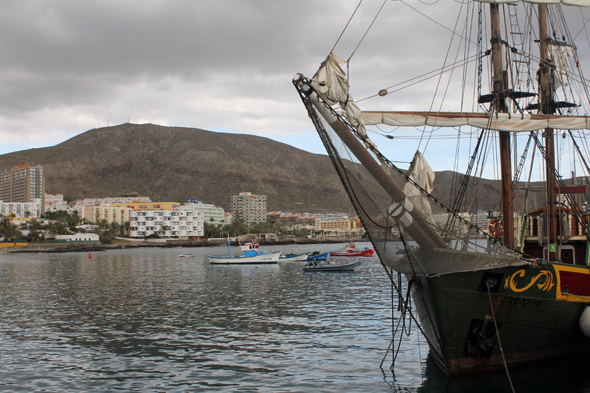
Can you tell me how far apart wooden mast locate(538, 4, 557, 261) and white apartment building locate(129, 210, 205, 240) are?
178m

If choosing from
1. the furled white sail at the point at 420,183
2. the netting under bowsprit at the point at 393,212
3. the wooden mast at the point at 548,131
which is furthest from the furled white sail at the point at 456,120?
the netting under bowsprit at the point at 393,212

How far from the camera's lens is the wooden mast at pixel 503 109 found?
17594 mm

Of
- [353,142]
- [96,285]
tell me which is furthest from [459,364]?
[96,285]

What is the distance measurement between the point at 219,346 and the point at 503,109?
14212 mm

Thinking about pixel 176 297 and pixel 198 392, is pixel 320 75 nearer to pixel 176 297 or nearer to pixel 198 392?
pixel 198 392

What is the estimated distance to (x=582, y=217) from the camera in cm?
1886

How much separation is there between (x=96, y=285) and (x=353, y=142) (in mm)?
37452

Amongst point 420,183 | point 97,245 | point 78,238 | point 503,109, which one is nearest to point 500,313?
point 420,183

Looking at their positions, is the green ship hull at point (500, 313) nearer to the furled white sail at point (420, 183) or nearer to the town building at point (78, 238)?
the furled white sail at point (420, 183)

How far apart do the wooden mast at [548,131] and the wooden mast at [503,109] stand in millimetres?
1363

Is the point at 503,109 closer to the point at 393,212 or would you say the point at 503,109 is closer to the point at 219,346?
the point at 393,212

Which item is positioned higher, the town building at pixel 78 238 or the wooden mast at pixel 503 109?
the wooden mast at pixel 503 109

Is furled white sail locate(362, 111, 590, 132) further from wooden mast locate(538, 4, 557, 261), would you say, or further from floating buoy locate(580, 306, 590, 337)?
floating buoy locate(580, 306, 590, 337)

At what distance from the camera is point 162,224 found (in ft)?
632
